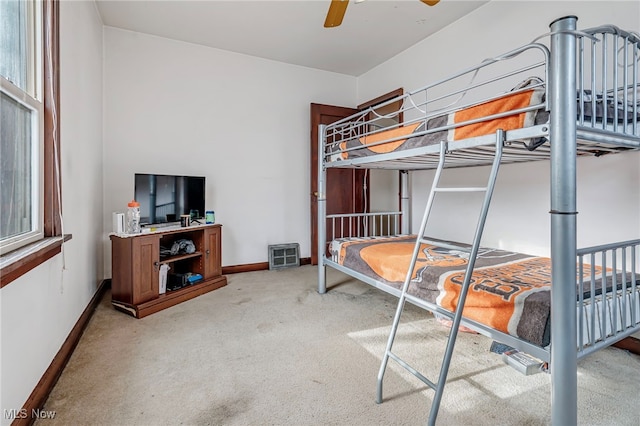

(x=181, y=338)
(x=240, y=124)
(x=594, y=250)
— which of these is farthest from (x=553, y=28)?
(x=240, y=124)

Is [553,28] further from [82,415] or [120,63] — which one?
[120,63]

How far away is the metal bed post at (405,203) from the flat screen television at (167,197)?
2.23 meters

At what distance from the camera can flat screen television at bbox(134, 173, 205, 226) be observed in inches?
116

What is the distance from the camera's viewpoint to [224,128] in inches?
152

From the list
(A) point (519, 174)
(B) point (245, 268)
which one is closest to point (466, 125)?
(A) point (519, 174)

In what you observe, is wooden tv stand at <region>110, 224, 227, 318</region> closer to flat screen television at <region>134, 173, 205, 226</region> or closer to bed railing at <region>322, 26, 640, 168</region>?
flat screen television at <region>134, 173, 205, 226</region>

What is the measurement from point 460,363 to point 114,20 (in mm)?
4195

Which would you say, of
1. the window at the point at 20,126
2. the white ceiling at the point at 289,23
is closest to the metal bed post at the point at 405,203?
the white ceiling at the point at 289,23

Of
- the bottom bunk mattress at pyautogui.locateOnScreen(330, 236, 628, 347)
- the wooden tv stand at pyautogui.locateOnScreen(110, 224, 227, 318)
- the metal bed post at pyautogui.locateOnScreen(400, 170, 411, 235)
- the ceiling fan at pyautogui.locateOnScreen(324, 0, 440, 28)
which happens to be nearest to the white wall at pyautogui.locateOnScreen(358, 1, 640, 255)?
the metal bed post at pyautogui.locateOnScreen(400, 170, 411, 235)

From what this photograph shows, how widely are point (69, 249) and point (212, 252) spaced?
1.39 metres

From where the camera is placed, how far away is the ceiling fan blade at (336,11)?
1990mm

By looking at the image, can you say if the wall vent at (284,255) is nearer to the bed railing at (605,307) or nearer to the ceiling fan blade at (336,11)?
the ceiling fan blade at (336,11)

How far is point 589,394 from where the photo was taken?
1571mm
